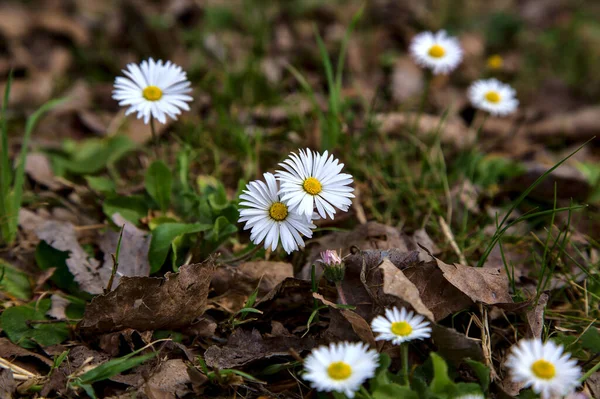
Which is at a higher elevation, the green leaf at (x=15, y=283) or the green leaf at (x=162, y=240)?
the green leaf at (x=162, y=240)

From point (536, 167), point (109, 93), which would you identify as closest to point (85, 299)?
point (109, 93)

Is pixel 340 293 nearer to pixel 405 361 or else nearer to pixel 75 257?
pixel 405 361

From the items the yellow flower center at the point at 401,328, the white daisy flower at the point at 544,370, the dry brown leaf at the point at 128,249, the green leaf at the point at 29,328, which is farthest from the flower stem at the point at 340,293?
the green leaf at the point at 29,328

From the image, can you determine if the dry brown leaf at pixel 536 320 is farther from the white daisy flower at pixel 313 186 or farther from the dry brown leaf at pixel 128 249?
the dry brown leaf at pixel 128 249

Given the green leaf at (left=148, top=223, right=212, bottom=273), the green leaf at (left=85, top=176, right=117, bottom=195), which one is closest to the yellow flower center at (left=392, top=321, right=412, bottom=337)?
the green leaf at (left=148, top=223, right=212, bottom=273)

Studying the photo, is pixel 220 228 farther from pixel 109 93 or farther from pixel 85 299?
pixel 109 93
